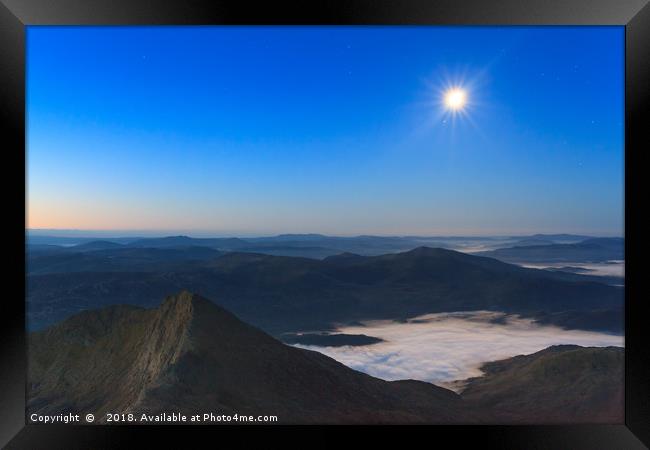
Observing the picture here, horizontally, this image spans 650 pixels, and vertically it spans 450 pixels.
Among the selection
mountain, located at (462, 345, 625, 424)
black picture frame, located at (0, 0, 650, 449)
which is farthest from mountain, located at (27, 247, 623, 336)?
black picture frame, located at (0, 0, 650, 449)

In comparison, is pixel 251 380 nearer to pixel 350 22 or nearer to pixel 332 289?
pixel 350 22

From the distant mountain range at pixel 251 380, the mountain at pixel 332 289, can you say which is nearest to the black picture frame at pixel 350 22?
the distant mountain range at pixel 251 380

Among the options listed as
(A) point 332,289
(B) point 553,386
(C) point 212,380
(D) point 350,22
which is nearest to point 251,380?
(C) point 212,380

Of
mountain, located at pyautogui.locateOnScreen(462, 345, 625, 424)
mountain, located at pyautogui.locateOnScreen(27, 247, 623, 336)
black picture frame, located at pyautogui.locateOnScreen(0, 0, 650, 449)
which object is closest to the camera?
black picture frame, located at pyautogui.locateOnScreen(0, 0, 650, 449)

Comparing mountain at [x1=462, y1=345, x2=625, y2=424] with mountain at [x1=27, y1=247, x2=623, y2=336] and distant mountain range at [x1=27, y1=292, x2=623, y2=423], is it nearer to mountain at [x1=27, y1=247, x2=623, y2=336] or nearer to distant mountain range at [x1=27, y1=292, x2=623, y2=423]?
distant mountain range at [x1=27, y1=292, x2=623, y2=423]

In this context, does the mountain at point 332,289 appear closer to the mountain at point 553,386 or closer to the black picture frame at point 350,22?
the mountain at point 553,386

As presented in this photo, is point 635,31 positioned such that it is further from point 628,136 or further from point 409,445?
point 409,445

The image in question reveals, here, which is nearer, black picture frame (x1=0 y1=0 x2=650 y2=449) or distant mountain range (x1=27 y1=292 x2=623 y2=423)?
black picture frame (x1=0 y1=0 x2=650 y2=449)
